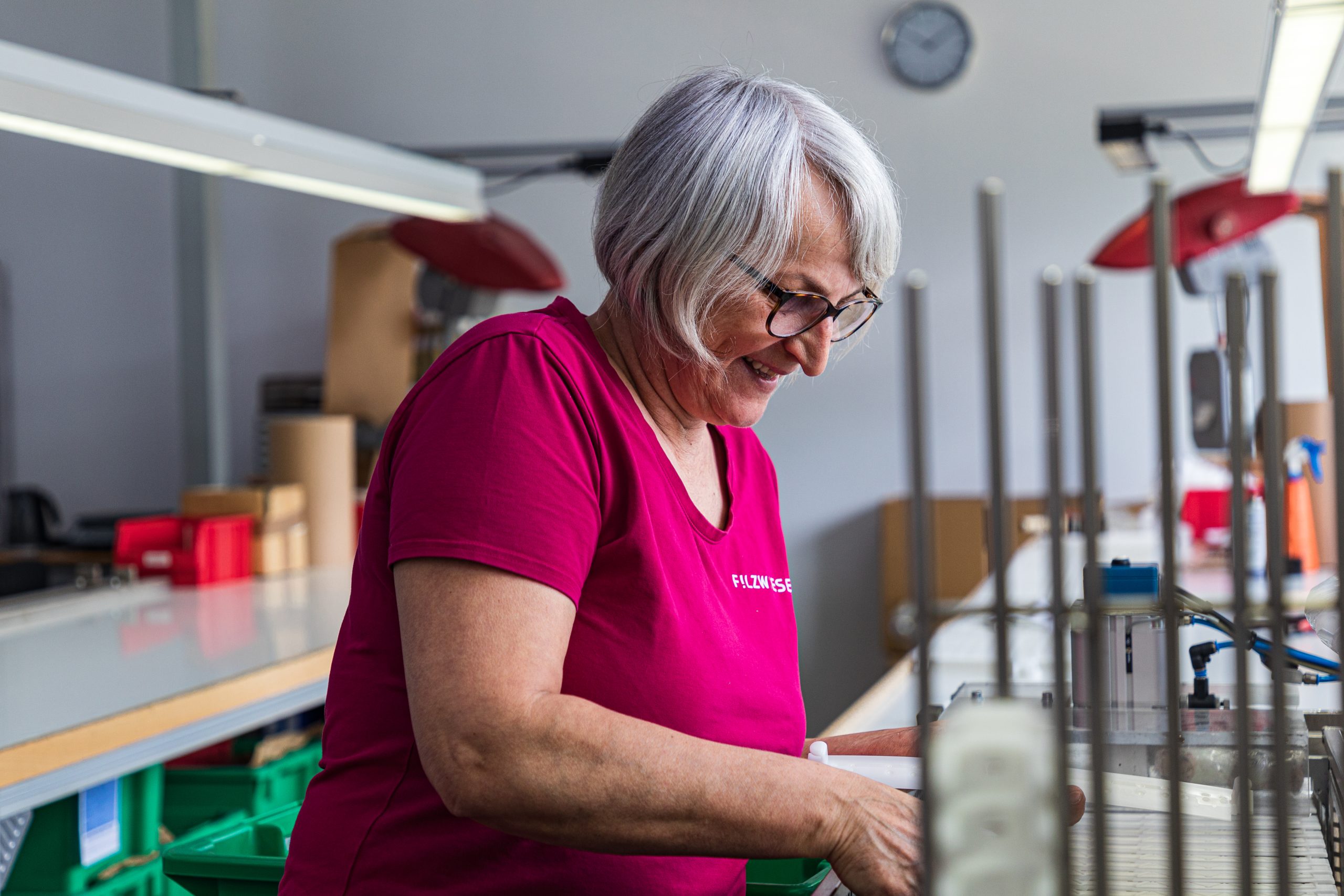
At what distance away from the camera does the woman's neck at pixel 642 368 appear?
1131mm

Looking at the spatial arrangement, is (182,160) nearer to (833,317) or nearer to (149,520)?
(149,520)

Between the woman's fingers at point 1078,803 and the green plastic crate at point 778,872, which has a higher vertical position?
the woman's fingers at point 1078,803

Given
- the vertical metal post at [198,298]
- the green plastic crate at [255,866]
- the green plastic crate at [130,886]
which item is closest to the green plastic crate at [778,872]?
the green plastic crate at [255,866]

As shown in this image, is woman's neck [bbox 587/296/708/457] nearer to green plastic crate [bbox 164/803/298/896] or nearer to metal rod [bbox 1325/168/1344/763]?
green plastic crate [bbox 164/803/298/896]

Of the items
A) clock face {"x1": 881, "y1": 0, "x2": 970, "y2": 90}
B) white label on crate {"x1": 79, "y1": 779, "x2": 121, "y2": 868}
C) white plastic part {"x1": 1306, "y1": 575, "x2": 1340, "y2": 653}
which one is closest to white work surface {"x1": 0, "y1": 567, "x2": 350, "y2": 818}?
white label on crate {"x1": 79, "y1": 779, "x2": 121, "y2": 868}

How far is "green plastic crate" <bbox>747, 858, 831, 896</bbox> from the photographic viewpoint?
3.84ft

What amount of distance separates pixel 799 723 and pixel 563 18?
15.3ft

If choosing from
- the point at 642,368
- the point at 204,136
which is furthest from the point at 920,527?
the point at 204,136

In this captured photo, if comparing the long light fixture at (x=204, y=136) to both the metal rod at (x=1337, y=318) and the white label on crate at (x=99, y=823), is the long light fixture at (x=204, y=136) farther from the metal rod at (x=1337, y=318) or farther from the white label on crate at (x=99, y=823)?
the metal rod at (x=1337, y=318)

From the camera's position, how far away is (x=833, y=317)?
1130mm

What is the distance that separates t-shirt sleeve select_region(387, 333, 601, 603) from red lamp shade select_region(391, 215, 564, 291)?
9.94ft

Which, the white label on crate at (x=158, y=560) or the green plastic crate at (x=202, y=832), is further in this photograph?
the white label on crate at (x=158, y=560)

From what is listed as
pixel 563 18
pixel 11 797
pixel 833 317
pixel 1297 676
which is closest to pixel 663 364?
pixel 833 317

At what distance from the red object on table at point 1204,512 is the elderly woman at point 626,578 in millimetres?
2665
